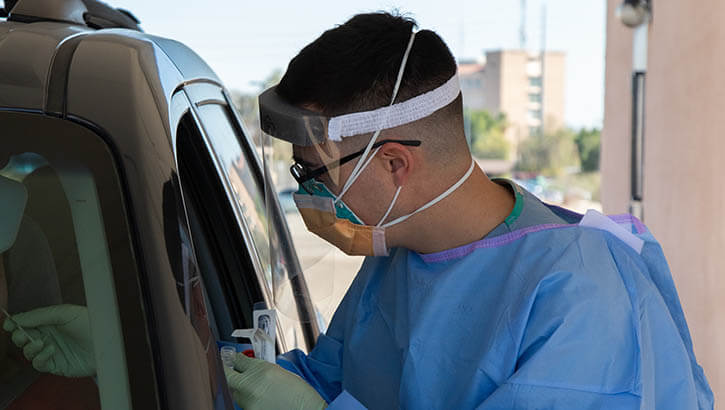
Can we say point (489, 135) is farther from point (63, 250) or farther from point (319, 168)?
point (63, 250)

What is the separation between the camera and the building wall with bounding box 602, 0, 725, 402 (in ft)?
10.8

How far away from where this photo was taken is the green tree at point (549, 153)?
115ft

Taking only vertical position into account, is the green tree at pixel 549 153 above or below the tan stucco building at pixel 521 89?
below

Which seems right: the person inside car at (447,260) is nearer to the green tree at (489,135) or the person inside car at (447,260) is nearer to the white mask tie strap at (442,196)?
the white mask tie strap at (442,196)

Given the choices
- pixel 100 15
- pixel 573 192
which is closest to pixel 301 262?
pixel 100 15

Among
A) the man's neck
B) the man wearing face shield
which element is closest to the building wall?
the man wearing face shield

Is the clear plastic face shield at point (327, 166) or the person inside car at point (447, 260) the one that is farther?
the clear plastic face shield at point (327, 166)

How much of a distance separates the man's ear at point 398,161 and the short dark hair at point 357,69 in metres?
0.09

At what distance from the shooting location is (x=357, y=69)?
55.4 inches

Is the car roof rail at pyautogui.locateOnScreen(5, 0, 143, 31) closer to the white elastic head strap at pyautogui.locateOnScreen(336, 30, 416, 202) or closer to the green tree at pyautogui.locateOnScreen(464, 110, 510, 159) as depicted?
the white elastic head strap at pyautogui.locateOnScreen(336, 30, 416, 202)

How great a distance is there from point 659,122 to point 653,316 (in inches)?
142

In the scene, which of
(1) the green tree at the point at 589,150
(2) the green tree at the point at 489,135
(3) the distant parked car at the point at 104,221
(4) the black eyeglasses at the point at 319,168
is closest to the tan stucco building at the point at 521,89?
(2) the green tree at the point at 489,135

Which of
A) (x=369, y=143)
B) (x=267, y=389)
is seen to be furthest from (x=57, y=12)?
(x=267, y=389)

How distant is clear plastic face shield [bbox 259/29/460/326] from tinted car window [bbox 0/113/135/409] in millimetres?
560
